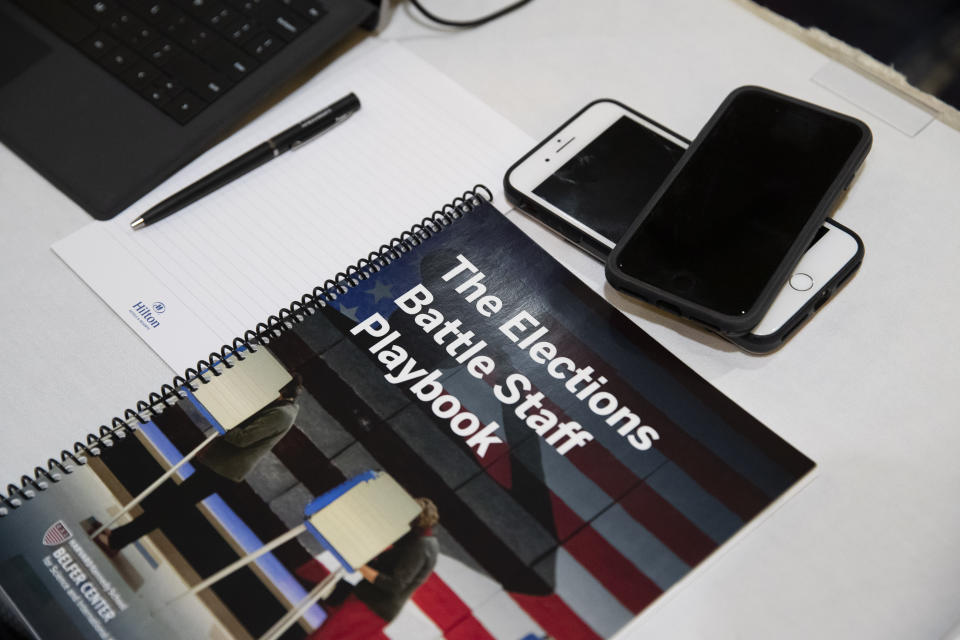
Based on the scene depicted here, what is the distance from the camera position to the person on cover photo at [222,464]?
49 cm

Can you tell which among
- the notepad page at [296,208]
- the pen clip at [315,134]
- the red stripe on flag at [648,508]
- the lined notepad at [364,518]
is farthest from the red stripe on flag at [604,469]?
the pen clip at [315,134]

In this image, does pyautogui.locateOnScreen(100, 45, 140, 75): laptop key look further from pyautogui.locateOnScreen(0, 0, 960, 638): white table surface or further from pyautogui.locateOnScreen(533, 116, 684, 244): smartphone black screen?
pyautogui.locateOnScreen(533, 116, 684, 244): smartphone black screen

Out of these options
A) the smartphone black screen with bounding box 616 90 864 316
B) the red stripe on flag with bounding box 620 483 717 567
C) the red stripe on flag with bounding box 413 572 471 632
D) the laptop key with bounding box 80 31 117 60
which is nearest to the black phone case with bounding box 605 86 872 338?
the smartphone black screen with bounding box 616 90 864 316

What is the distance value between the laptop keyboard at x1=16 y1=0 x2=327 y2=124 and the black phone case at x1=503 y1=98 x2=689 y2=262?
21 cm

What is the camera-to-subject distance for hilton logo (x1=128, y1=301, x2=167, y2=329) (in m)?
0.58

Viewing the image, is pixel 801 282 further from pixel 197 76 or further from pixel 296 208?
pixel 197 76

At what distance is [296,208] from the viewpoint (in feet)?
2.08

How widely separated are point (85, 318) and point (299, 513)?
0.74 ft

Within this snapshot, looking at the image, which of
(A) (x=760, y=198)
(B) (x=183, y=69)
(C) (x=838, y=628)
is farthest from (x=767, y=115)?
(B) (x=183, y=69)

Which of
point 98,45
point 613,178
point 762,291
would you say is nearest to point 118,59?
point 98,45

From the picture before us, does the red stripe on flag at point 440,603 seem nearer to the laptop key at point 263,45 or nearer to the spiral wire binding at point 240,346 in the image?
the spiral wire binding at point 240,346

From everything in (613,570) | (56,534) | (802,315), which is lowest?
(56,534)

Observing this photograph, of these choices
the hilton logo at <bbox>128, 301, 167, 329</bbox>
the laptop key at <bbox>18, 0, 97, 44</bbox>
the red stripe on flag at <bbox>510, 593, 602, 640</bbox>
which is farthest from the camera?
the laptop key at <bbox>18, 0, 97, 44</bbox>

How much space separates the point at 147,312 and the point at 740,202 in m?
0.41
